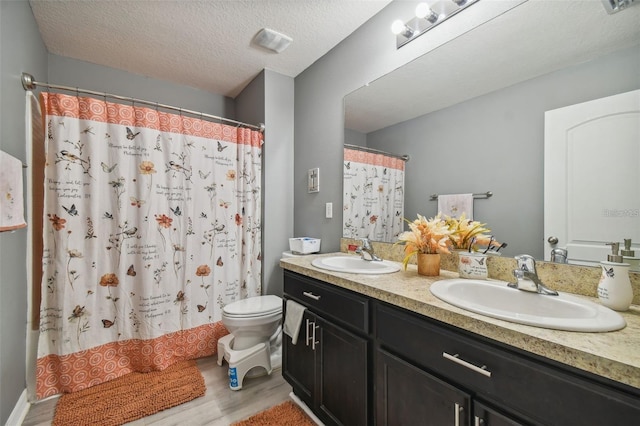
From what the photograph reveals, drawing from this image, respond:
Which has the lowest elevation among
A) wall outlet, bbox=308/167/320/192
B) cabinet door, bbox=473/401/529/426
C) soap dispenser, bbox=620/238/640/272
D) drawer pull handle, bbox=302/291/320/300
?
cabinet door, bbox=473/401/529/426

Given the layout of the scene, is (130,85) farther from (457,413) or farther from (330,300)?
(457,413)

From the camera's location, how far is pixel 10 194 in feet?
3.97

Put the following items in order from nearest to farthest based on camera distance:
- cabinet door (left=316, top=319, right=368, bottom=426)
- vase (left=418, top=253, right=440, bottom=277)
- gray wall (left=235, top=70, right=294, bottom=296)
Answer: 1. cabinet door (left=316, top=319, right=368, bottom=426)
2. vase (left=418, top=253, right=440, bottom=277)
3. gray wall (left=235, top=70, right=294, bottom=296)

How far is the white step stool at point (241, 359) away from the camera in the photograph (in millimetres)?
1719

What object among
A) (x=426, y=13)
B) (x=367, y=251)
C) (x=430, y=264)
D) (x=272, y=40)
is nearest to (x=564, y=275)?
(x=430, y=264)

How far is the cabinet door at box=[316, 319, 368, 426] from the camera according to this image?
44.0 inches

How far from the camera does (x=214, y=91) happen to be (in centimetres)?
273

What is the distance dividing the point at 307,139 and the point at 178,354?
6.47 feet

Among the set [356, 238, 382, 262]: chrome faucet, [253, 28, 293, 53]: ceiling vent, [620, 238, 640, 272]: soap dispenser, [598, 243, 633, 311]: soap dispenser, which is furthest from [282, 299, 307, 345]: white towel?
[253, 28, 293, 53]: ceiling vent

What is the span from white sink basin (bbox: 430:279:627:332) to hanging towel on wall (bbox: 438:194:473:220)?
0.35 m

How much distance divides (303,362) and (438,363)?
0.87m

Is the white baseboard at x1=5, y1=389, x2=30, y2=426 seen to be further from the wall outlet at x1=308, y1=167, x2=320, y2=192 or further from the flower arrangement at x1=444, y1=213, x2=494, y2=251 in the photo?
the flower arrangement at x1=444, y1=213, x2=494, y2=251

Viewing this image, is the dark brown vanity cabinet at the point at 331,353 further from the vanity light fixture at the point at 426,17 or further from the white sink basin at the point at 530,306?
the vanity light fixture at the point at 426,17

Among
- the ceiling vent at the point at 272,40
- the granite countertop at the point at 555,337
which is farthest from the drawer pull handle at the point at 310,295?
the ceiling vent at the point at 272,40
